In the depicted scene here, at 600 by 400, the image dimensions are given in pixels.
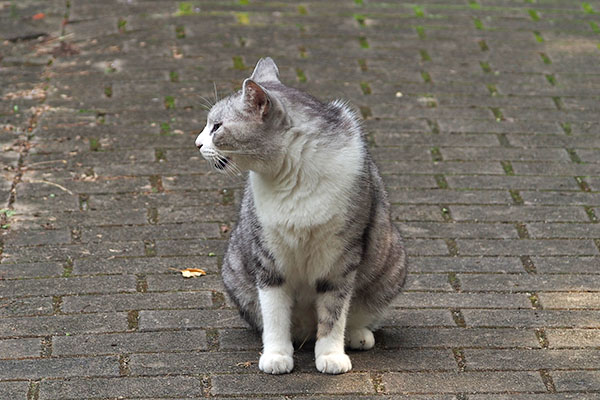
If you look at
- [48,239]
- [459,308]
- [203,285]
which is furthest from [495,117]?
[48,239]

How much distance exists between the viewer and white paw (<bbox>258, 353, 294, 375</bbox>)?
4086 mm

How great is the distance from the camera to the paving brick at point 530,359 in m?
4.17

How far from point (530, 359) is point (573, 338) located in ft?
1.02

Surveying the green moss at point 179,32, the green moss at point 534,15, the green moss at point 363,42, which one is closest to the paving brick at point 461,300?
the green moss at point 363,42

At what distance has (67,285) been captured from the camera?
4.78m

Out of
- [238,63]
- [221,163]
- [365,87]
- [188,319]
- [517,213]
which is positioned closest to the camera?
[221,163]

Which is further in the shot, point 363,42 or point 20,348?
point 363,42

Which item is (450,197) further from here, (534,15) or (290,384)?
(534,15)

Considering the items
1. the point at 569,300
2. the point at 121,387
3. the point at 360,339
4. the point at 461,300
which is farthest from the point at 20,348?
the point at 569,300

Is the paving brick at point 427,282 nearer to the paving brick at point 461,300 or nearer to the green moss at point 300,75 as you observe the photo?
the paving brick at point 461,300

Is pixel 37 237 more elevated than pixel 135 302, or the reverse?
pixel 135 302

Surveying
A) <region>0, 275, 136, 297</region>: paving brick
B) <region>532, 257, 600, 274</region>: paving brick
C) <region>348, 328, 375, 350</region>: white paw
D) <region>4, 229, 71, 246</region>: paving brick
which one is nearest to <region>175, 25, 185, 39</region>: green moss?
<region>4, 229, 71, 246</region>: paving brick

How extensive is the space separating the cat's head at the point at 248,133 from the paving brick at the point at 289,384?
0.88 m

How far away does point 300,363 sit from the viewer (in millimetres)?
4258
